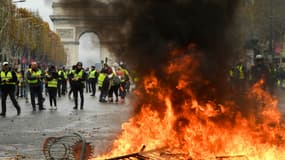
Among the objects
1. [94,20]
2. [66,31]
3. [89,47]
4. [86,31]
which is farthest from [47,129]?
[89,47]

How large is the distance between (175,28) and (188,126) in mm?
1211

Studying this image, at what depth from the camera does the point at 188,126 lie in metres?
7.48

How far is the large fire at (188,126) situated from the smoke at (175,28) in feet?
0.43

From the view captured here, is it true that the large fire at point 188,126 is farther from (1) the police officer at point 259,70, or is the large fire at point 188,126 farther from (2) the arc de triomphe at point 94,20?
(1) the police officer at point 259,70

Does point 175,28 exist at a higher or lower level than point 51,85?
lower

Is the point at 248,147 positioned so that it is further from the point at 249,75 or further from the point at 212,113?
the point at 249,75

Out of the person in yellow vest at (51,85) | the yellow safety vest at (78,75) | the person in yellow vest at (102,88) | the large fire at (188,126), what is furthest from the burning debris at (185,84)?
the person in yellow vest at (102,88)

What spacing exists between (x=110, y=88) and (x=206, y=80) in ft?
54.4

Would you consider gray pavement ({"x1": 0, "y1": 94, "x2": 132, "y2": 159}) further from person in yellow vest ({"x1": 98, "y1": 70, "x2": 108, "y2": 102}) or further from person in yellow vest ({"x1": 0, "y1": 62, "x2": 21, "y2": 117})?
person in yellow vest ({"x1": 98, "y1": 70, "x2": 108, "y2": 102})

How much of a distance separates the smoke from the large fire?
0.13 meters

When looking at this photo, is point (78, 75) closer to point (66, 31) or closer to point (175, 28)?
point (66, 31)

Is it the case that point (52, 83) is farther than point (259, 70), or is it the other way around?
point (52, 83)

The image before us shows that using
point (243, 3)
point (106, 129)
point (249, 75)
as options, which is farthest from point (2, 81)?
point (243, 3)

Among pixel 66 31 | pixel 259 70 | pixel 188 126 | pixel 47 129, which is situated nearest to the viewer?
pixel 188 126
